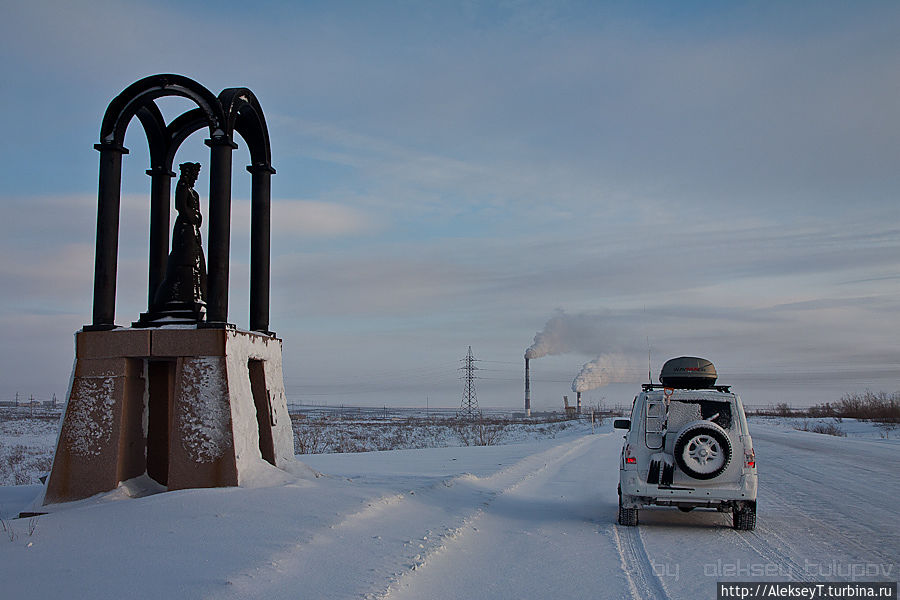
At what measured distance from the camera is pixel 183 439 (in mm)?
10828

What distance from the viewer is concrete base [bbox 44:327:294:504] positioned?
35.5 ft

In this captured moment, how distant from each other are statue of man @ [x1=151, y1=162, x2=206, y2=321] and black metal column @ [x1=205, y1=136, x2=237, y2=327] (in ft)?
3.16

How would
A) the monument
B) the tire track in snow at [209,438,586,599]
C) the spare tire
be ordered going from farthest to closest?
the monument, the spare tire, the tire track in snow at [209,438,586,599]

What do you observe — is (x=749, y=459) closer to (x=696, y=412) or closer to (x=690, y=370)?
(x=696, y=412)

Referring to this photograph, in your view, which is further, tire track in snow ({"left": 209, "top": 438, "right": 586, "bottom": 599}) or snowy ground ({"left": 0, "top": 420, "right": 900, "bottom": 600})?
snowy ground ({"left": 0, "top": 420, "right": 900, "bottom": 600})

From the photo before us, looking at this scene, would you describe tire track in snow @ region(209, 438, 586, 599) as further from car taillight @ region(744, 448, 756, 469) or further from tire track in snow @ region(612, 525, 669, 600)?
car taillight @ region(744, 448, 756, 469)

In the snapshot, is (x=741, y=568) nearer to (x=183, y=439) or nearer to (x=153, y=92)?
(x=183, y=439)

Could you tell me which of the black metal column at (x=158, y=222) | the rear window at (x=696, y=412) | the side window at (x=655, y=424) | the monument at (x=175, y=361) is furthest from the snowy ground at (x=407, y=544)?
the black metal column at (x=158, y=222)

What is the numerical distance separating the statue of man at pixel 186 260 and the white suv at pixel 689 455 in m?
7.16

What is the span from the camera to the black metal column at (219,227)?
38.3 feet

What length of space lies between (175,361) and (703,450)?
311 inches

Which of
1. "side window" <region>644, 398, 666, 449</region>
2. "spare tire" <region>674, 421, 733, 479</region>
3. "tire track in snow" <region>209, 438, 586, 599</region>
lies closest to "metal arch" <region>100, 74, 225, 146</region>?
"tire track in snow" <region>209, 438, 586, 599</region>

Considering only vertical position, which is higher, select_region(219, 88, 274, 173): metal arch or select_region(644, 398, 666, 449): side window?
select_region(219, 88, 274, 173): metal arch

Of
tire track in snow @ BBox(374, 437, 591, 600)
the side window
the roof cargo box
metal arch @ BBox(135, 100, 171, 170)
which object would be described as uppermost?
metal arch @ BBox(135, 100, 171, 170)
